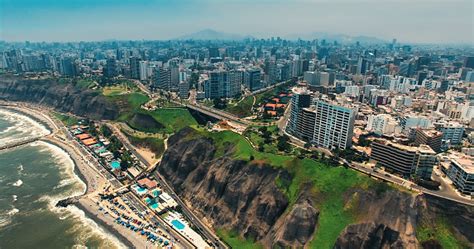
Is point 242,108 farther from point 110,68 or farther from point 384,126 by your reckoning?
point 110,68

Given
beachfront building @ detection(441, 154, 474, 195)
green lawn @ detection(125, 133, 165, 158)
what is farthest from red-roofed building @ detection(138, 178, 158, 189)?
beachfront building @ detection(441, 154, 474, 195)

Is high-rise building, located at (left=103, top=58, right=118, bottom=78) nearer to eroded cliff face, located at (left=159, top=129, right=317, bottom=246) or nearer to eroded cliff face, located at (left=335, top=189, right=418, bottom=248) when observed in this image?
eroded cliff face, located at (left=159, top=129, right=317, bottom=246)

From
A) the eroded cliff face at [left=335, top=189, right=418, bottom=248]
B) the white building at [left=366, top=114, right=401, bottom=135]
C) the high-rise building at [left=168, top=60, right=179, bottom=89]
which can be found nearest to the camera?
the eroded cliff face at [left=335, top=189, right=418, bottom=248]

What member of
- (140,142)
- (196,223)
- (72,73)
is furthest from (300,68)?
(196,223)

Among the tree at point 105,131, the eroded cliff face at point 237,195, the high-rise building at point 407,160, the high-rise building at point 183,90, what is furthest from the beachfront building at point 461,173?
the tree at point 105,131

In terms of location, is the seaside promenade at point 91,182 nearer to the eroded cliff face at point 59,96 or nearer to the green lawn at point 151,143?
the eroded cliff face at point 59,96

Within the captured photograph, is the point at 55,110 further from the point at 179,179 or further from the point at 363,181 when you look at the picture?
the point at 363,181

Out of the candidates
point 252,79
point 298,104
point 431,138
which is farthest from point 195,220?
point 252,79
